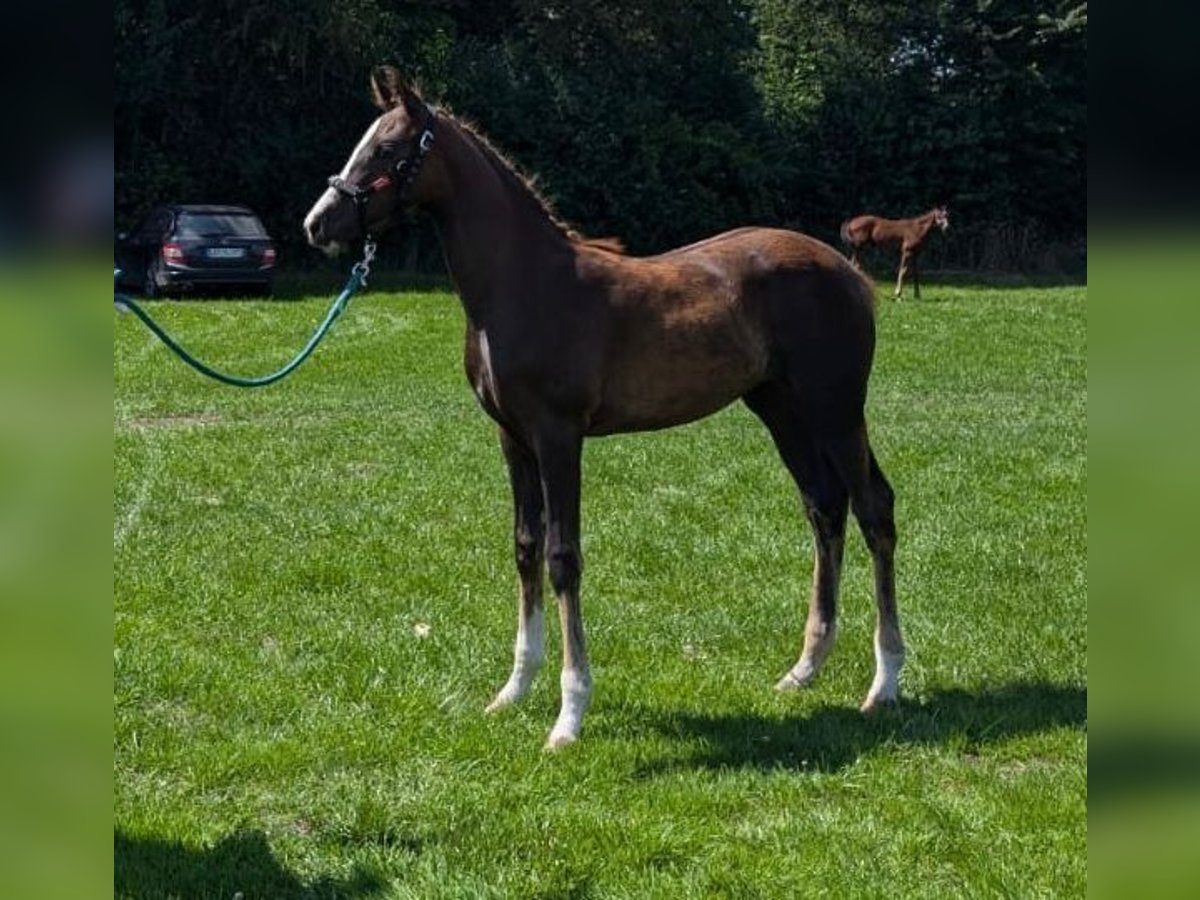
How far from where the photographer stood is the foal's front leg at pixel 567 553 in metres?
5.16

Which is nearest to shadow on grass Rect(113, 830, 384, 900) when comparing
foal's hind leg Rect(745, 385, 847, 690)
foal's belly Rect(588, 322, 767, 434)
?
foal's belly Rect(588, 322, 767, 434)

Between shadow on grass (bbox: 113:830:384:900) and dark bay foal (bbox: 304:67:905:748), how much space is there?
1352 mm

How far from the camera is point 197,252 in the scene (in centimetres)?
2272

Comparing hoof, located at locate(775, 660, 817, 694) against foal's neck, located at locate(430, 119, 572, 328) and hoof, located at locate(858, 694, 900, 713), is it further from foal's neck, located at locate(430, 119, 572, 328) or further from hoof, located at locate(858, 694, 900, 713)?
foal's neck, located at locate(430, 119, 572, 328)

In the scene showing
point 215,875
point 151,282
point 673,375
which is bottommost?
point 151,282

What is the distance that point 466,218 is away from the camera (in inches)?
209

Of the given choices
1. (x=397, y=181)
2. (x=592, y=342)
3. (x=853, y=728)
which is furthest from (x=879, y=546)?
(x=397, y=181)

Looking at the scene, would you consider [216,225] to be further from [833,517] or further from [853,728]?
[853,728]

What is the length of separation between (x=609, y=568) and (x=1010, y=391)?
9051mm

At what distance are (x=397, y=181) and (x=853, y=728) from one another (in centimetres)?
288

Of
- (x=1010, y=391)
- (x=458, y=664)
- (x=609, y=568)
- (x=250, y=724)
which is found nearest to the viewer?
(x=250, y=724)

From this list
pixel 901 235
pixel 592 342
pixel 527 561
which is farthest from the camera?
pixel 901 235
